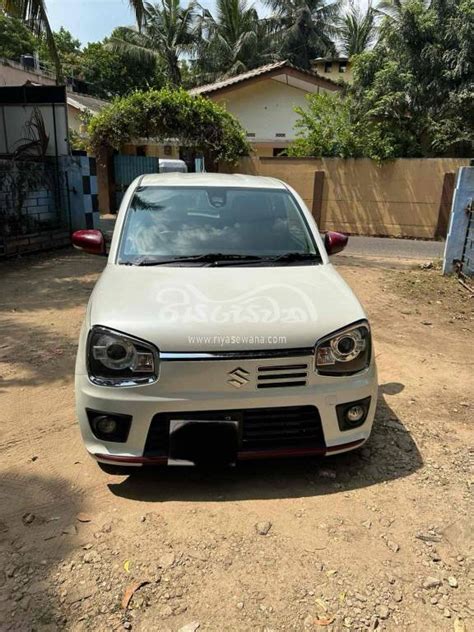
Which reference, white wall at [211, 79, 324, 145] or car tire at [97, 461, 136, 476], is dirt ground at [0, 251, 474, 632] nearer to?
car tire at [97, 461, 136, 476]

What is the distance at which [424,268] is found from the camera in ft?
29.3

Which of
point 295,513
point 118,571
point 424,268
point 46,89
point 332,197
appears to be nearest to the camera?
point 118,571

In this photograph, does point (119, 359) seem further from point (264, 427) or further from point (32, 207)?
point (32, 207)

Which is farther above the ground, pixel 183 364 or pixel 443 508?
pixel 183 364

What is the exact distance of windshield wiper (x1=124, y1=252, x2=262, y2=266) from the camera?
330 cm

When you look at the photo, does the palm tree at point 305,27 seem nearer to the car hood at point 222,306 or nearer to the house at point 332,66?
the house at point 332,66

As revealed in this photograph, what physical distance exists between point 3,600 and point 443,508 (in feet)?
7.11

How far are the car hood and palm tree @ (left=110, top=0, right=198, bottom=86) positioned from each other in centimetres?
2956

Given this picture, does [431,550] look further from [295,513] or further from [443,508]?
[295,513]

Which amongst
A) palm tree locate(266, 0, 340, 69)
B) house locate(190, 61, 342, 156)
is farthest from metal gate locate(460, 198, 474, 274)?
palm tree locate(266, 0, 340, 69)

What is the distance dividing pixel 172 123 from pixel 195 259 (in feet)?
38.8

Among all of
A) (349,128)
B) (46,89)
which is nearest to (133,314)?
(46,89)

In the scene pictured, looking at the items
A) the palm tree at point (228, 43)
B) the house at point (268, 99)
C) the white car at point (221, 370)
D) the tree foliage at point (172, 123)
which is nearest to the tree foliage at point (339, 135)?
the tree foliage at point (172, 123)

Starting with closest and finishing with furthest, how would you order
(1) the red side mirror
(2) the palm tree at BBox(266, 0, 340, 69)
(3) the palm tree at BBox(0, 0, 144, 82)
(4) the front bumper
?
(4) the front bumper
(1) the red side mirror
(3) the palm tree at BBox(0, 0, 144, 82)
(2) the palm tree at BBox(266, 0, 340, 69)
